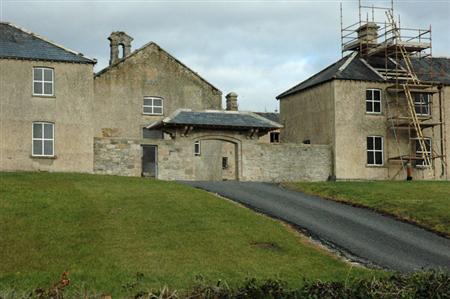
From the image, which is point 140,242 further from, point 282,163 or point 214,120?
point 282,163

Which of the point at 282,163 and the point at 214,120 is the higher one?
the point at 214,120

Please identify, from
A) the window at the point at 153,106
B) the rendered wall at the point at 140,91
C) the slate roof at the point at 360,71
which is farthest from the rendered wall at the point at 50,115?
the slate roof at the point at 360,71

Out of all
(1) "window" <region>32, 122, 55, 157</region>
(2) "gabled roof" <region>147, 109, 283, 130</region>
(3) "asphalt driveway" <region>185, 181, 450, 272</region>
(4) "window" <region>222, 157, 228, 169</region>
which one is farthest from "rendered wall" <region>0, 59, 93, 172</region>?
(4) "window" <region>222, 157, 228, 169</region>

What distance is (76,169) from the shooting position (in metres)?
36.6

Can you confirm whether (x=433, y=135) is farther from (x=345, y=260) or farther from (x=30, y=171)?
(x=345, y=260)

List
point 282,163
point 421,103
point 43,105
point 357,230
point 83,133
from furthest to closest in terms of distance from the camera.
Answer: point 421,103 < point 282,163 < point 83,133 < point 43,105 < point 357,230

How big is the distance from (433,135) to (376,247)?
82.9 ft

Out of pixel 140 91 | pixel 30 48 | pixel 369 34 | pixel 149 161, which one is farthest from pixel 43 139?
pixel 369 34

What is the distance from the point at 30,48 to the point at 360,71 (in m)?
19.9

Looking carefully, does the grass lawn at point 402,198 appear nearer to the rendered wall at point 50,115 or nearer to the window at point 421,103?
the window at point 421,103

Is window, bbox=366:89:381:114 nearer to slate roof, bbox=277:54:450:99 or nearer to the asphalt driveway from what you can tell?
slate roof, bbox=277:54:450:99

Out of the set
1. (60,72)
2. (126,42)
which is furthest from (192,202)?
(126,42)

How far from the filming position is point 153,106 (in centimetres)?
4528

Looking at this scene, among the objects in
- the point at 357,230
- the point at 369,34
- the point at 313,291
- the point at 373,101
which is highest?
the point at 369,34
